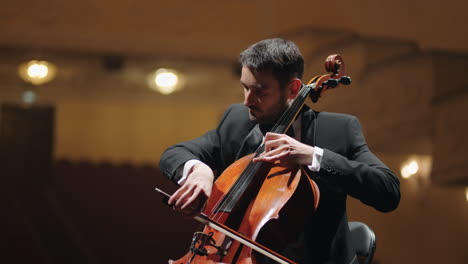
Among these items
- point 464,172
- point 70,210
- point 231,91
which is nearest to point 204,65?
point 231,91

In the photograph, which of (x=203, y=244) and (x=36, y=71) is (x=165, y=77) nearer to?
(x=36, y=71)

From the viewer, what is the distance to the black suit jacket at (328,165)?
1325 millimetres

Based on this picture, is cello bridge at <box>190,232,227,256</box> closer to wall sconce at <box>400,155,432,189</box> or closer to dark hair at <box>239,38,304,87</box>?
dark hair at <box>239,38,304,87</box>

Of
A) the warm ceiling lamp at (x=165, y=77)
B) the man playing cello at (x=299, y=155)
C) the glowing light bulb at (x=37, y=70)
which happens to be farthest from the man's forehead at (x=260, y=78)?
the glowing light bulb at (x=37, y=70)

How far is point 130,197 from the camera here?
16.5ft

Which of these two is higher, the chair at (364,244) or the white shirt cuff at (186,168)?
the white shirt cuff at (186,168)

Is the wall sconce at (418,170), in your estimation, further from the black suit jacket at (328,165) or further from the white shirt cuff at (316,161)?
Answer: the white shirt cuff at (316,161)

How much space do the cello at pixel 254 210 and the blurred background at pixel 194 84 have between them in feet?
3.56

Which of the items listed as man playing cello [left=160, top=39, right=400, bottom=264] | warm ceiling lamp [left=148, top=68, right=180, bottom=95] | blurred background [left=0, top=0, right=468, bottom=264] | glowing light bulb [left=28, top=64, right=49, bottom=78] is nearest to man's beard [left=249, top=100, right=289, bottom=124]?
man playing cello [left=160, top=39, right=400, bottom=264]

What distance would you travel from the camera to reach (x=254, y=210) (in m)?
1.31

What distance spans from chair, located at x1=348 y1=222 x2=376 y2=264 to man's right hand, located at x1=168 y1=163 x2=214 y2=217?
1.32ft

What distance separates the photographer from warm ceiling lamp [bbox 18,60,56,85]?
18.7ft

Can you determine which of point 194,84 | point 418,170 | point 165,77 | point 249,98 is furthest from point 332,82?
point 194,84

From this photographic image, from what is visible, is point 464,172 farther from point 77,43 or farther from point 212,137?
point 77,43
